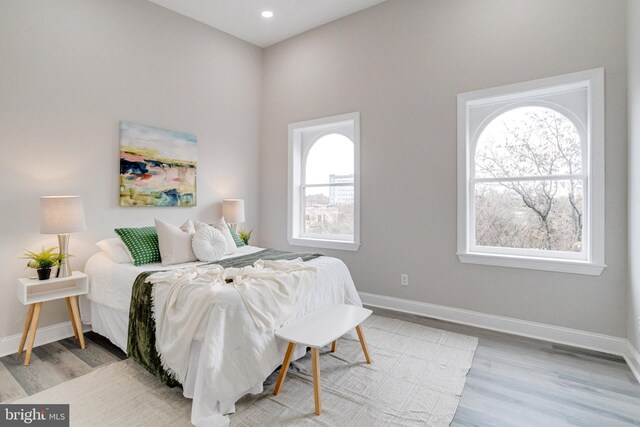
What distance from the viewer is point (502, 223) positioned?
127 inches

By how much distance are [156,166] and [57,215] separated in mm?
1177

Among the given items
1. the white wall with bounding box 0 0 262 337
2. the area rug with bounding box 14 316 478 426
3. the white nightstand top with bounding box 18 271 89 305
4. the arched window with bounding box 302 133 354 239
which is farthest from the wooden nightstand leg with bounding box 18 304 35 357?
the arched window with bounding box 302 133 354 239

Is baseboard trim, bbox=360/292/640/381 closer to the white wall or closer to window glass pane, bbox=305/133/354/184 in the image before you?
window glass pane, bbox=305/133/354/184

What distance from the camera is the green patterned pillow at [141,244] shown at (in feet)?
9.53

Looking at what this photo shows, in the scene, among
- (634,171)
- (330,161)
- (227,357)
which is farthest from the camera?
(330,161)

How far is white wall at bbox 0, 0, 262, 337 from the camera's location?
2.72 metres

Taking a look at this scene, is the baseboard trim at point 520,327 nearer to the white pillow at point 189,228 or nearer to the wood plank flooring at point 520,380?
the wood plank flooring at point 520,380

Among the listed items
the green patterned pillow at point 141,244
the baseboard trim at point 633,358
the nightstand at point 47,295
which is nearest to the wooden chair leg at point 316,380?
the green patterned pillow at point 141,244

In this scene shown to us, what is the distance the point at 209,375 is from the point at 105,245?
1873 mm

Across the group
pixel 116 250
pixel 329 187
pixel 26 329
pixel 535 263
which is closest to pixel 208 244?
pixel 116 250

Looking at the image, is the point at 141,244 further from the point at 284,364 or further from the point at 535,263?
the point at 535,263

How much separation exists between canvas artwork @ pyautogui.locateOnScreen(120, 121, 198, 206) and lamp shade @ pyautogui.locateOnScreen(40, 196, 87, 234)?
706mm

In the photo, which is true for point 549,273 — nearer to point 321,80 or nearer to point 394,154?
point 394,154

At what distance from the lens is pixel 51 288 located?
2.91 metres
